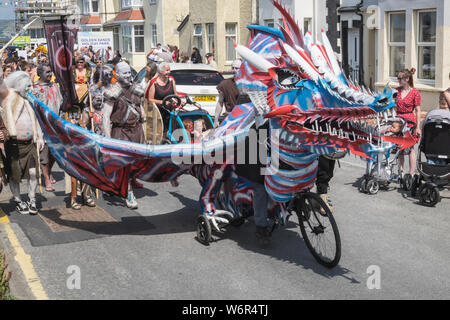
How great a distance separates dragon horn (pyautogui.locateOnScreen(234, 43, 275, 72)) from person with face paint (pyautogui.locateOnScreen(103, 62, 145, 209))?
306 centimetres

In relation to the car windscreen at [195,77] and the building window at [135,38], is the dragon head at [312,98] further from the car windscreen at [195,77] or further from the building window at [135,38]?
the building window at [135,38]

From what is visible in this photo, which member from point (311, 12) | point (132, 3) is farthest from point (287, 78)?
point (132, 3)

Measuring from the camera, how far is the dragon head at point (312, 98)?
19.7ft

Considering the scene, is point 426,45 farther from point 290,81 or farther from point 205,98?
point 290,81

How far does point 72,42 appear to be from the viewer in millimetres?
9242

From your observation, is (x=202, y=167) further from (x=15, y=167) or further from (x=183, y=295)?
(x=15, y=167)

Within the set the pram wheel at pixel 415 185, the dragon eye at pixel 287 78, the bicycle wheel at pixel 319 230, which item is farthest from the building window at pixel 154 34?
the dragon eye at pixel 287 78

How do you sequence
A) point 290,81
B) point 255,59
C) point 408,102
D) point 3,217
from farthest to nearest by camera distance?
1. point 408,102
2. point 3,217
3. point 255,59
4. point 290,81

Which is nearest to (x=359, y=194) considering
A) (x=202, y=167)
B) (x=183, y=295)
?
(x=202, y=167)

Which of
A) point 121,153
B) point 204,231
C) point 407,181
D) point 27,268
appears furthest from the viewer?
point 407,181

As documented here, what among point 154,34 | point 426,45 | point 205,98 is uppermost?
point 154,34

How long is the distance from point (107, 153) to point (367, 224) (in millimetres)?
3576

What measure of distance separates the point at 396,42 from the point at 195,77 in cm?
835

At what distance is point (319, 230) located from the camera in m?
6.73
